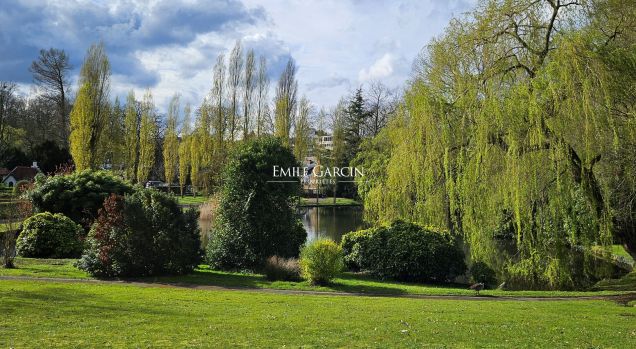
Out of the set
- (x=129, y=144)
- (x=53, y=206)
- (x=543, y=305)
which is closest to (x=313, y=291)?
(x=543, y=305)

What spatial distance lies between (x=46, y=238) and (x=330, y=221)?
26615 millimetres

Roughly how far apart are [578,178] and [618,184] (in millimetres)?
1248

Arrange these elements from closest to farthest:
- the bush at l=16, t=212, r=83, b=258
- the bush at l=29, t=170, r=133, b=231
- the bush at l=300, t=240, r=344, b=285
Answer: the bush at l=300, t=240, r=344, b=285 → the bush at l=16, t=212, r=83, b=258 → the bush at l=29, t=170, r=133, b=231

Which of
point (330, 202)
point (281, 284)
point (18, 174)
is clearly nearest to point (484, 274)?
point (281, 284)

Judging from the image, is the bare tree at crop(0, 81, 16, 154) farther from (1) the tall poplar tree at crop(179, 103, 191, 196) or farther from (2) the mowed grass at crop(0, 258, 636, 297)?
(2) the mowed grass at crop(0, 258, 636, 297)

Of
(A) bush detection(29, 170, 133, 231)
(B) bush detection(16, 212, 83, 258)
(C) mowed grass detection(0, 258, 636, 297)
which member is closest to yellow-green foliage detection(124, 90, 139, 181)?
(A) bush detection(29, 170, 133, 231)

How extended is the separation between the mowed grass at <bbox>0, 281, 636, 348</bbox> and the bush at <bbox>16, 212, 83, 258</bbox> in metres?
9.24

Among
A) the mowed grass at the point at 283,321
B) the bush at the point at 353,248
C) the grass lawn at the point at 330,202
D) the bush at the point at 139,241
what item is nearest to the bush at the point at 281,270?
the bush at the point at 139,241

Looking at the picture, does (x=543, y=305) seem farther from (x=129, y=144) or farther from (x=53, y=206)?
(x=129, y=144)

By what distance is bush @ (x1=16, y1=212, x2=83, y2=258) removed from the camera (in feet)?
69.7

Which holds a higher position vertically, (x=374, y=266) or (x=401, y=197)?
(x=401, y=197)

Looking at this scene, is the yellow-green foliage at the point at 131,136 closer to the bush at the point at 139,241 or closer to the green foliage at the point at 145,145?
the green foliage at the point at 145,145

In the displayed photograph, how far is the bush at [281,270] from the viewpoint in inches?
672

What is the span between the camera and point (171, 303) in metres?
11.1
